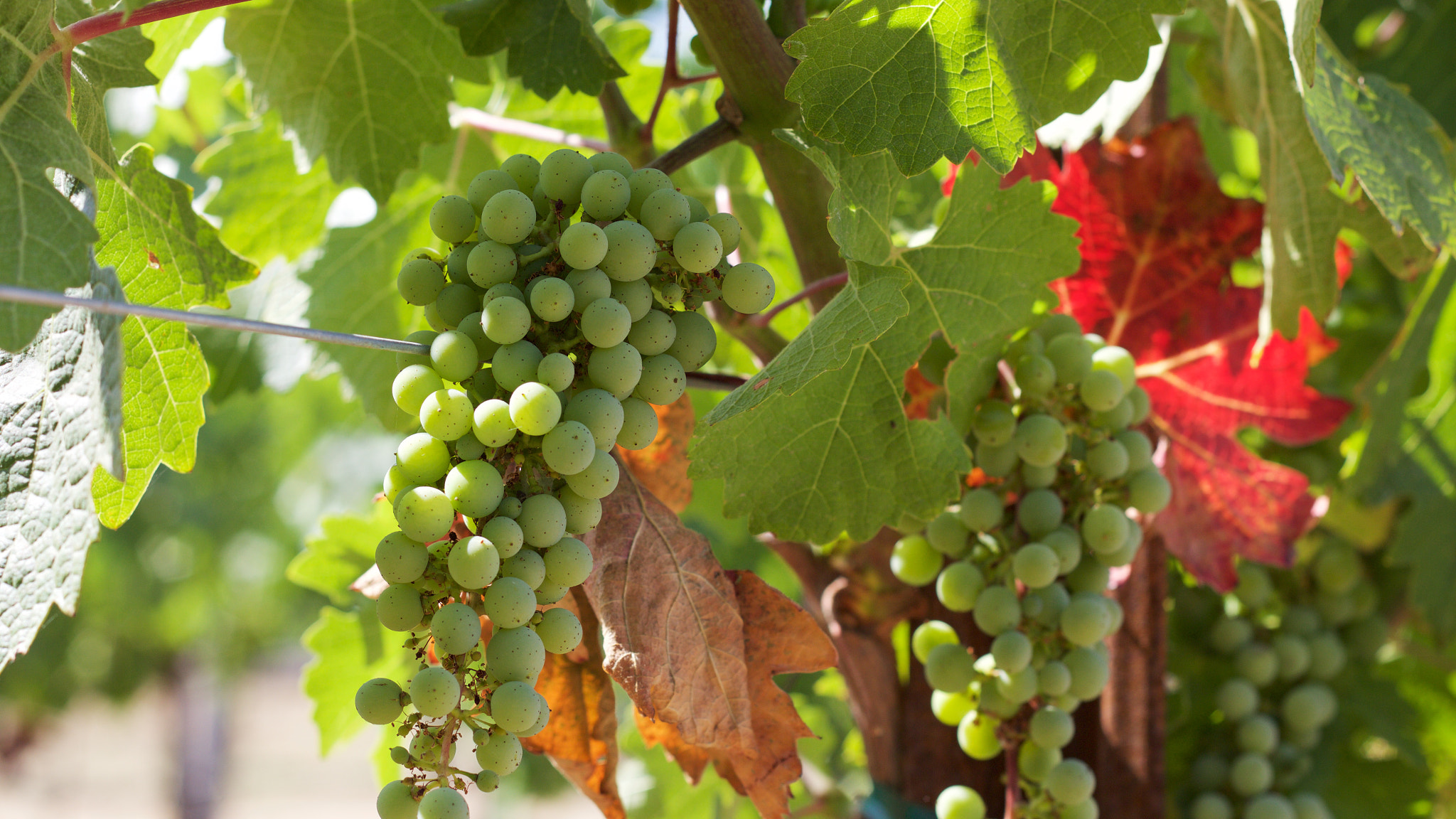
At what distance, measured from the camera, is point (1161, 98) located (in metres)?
1.01

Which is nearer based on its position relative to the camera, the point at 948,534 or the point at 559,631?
the point at 559,631

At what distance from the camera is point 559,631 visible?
0.47 m

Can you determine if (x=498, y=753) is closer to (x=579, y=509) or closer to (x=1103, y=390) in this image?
(x=579, y=509)

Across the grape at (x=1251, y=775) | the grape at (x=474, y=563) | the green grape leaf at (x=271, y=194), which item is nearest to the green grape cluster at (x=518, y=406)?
the grape at (x=474, y=563)

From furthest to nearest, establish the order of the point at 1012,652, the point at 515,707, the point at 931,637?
the point at 931,637 < the point at 1012,652 < the point at 515,707

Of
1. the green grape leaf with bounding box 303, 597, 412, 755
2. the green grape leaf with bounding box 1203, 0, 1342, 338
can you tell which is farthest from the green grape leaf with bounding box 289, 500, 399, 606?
the green grape leaf with bounding box 1203, 0, 1342, 338

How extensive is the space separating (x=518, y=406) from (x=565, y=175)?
5.6 inches

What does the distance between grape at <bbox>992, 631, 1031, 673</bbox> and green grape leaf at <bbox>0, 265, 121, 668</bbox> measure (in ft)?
1.67

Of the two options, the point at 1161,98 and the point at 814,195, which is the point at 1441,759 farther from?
the point at 814,195

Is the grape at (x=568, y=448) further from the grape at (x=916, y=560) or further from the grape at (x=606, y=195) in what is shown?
the grape at (x=916, y=560)

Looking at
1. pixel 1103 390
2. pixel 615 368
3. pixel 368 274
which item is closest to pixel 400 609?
pixel 615 368

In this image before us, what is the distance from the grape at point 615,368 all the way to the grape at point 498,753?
0.54 ft

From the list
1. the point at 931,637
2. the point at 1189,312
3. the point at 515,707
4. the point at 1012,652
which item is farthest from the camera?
the point at 1189,312

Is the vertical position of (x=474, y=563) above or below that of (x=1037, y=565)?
above
